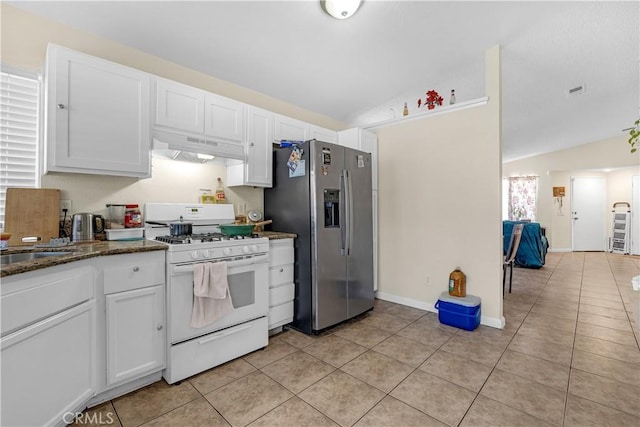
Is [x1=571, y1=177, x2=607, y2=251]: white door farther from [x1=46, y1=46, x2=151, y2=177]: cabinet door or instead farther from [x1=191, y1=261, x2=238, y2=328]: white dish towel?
[x1=46, y1=46, x2=151, y2=177]: cabinet door

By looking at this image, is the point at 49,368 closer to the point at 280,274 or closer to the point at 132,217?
the point at 132,217

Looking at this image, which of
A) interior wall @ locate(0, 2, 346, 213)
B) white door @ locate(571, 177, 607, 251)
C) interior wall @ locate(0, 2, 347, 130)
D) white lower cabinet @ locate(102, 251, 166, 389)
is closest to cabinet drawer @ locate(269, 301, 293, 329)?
white lower cabinet @ locate(102, 251, 166, 389)

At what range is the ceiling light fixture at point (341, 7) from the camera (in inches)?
84.8

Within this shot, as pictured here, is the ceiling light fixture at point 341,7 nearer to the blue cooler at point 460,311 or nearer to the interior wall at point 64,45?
the interior wall at point 64,45

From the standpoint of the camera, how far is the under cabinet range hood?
2.23 metres

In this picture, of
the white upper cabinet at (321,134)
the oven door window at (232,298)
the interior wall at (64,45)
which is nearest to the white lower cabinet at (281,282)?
the oven door window at (232,298)

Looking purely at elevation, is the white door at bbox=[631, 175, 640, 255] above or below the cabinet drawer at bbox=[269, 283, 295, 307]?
above

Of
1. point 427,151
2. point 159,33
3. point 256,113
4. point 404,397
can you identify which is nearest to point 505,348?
point 404,397

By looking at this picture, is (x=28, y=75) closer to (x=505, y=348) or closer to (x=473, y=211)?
(x=473, y=211)

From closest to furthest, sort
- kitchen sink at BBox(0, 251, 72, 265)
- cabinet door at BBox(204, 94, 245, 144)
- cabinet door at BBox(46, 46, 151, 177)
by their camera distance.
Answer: kitchen sink at BBox(0, 251, 72, 265) < cabinet door at BBox(46, 46, 151, 177) < cabinet door at BBox(204, 94, 245, 144)

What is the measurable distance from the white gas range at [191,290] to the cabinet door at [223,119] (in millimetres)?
720

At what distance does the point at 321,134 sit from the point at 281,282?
192 centimetres

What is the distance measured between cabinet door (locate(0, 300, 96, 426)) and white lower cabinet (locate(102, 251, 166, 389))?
0.34ft

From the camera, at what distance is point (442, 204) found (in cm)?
318
